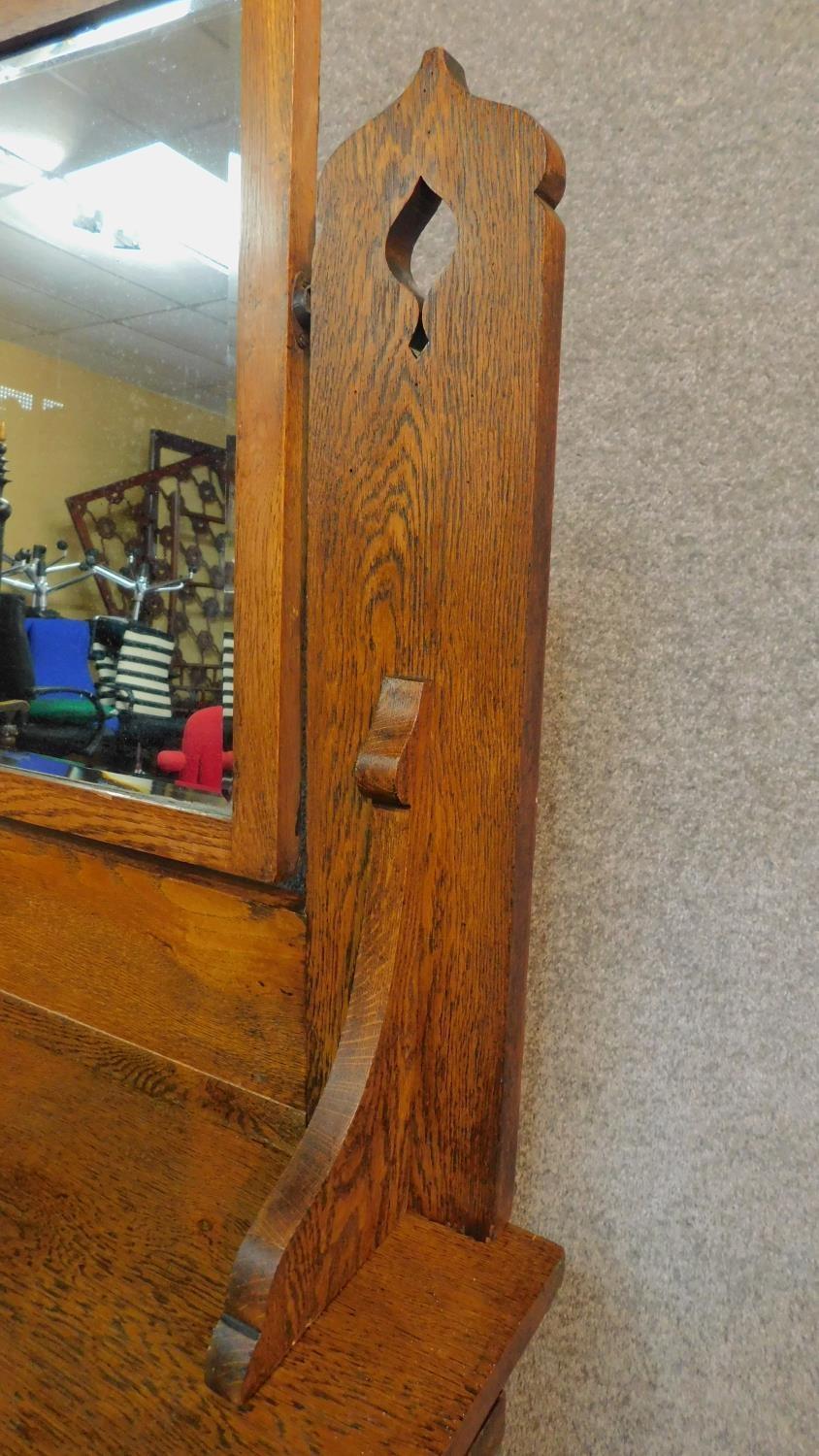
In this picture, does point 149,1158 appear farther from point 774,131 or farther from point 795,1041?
point 774,131

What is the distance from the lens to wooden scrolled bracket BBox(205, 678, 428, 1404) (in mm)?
410

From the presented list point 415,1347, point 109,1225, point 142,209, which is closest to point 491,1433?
point 415,1347

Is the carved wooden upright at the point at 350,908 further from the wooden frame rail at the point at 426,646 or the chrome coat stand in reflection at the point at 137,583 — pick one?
the chrome coat stand in reflection at the point at 137,583

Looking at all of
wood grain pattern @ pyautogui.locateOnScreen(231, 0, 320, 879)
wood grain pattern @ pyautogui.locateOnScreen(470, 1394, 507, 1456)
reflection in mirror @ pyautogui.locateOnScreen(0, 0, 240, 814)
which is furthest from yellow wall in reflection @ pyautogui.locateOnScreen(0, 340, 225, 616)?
wood grain pattern @ pyautogui.locateOnScreen(470, 1394, 507, 1456)

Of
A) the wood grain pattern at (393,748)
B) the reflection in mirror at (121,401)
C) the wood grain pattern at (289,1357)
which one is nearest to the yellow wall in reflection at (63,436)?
the reflection in mirror at (121,401)

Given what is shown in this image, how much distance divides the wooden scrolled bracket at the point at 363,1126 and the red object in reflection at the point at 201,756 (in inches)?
5.6

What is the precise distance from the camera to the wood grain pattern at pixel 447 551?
45cm

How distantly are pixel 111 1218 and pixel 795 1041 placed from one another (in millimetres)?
485

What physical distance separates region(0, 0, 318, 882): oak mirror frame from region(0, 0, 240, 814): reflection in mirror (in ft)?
0.11

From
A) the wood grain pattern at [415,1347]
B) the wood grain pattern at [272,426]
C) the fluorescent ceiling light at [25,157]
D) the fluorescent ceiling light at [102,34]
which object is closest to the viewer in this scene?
the wood grain pattern at [415,1347]

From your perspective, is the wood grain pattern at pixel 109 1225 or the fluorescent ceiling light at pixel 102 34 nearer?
the wood grain pattern at pixel 109 1225

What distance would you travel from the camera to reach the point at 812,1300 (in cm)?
70

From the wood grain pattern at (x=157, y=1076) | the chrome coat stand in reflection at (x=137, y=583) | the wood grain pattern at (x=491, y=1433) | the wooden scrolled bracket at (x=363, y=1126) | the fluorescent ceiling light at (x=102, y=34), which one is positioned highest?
the fluorescent ceiling light at (x=102, y=34)

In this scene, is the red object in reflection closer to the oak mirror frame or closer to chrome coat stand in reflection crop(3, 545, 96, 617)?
the oak mirror frame
